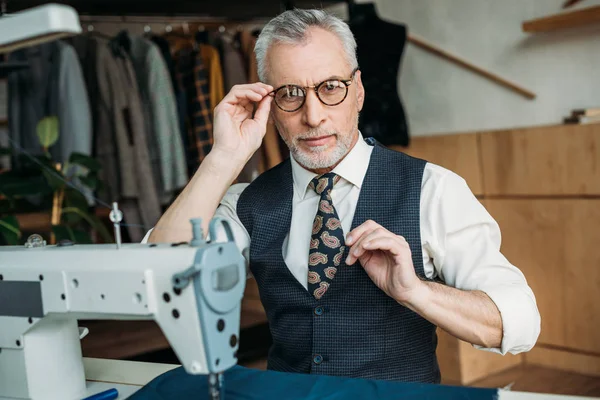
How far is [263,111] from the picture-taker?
1.71 meters

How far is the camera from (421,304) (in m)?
1.35

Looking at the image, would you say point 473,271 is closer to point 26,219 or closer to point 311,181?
point 311,181

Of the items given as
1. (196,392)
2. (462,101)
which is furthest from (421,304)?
(462,101)

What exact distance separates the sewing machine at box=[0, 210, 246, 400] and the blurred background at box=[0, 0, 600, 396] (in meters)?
1.63

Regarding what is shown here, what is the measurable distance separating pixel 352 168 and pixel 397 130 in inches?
87.1

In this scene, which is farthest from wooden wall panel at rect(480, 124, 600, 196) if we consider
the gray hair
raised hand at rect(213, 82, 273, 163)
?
raised hand at rect(213, 82, 273, 163)

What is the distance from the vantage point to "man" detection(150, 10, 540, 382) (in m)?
1.52

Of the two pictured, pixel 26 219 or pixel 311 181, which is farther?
pixel 26 219

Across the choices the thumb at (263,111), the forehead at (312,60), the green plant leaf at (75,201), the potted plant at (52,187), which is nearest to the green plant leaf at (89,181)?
the potted plant at (52,187)

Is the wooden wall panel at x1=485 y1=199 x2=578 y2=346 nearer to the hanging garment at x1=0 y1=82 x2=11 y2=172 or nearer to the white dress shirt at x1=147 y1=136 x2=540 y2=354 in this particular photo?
the white dress shirt at x1=147 y1=136 x2=540 y2=354

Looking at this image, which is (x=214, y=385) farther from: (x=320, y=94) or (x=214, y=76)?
(x=214, y=76)

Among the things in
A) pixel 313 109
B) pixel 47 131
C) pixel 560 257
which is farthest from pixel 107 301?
pixel 560 257

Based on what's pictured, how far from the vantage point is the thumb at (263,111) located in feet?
5.57

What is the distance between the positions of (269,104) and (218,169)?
0.67 ft
